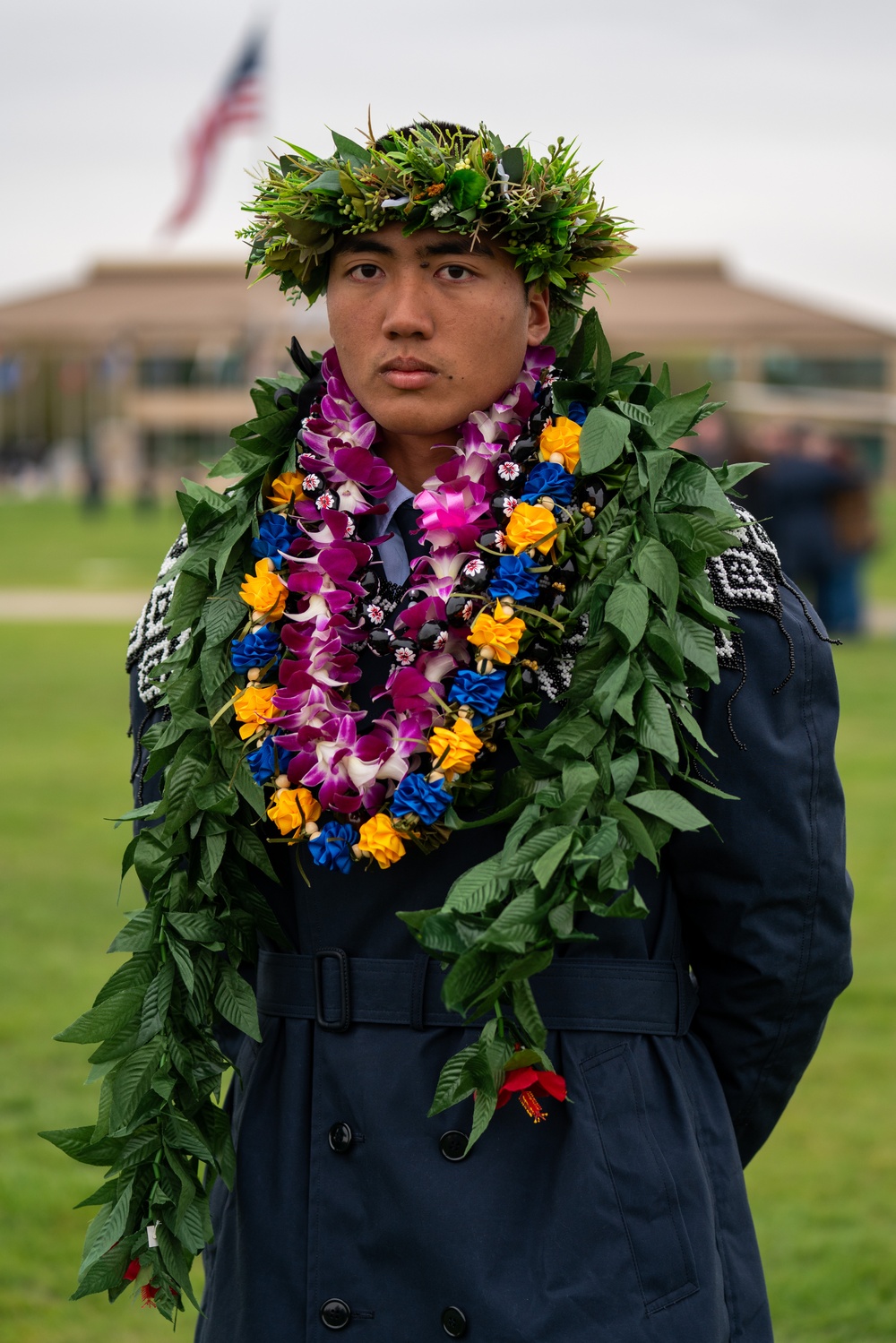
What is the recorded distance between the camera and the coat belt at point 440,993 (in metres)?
2.22

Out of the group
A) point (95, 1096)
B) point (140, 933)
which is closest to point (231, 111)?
point (95, 1096)

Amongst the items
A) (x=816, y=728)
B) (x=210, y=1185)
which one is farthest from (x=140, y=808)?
(x=816, y=728)

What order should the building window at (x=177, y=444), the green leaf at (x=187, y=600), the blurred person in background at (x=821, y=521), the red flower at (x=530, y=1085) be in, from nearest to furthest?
1. the red flower at (x=530, y=1085)
2. the green leaf at (x=187, y=600)
3. the blurred person in background at (x=821, y=521)
4. the building window at (x=177, y=444)

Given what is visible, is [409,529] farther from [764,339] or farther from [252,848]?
[764,339]

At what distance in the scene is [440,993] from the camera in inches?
88.9

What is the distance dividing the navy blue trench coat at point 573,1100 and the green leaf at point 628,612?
220 mm

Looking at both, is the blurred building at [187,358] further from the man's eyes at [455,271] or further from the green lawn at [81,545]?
the man's eyes at [455,271]

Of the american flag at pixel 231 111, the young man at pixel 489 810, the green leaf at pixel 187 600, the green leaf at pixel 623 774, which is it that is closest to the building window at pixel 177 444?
the american flag at pixel 231 111

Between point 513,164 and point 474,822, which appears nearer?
point 474,822

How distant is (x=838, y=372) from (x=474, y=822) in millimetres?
77944

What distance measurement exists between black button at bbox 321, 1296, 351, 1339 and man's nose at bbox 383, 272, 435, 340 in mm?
1379

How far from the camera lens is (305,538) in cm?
241

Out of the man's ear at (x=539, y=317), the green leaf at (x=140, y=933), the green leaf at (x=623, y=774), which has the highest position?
the man's ear at (x=539, y=317)

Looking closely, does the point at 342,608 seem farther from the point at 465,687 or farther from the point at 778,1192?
the point at 778,1192
